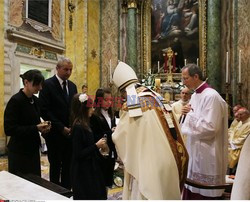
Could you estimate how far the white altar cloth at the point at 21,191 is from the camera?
164cm

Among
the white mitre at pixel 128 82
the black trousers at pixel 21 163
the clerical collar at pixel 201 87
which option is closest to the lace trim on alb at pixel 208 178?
the clerical collar at pixel 201 87

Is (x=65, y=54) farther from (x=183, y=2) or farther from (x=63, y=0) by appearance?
(x=183, y=2)

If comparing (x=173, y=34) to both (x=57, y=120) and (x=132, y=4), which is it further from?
(x=57, y=120)

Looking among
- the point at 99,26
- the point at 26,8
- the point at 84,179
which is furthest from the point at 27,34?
the point at 84,179

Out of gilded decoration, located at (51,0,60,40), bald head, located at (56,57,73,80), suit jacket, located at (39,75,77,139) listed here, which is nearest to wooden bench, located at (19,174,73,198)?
suit jacket, located at (39,75,77,139)

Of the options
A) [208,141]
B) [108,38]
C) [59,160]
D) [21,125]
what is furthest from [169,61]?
[21,125]

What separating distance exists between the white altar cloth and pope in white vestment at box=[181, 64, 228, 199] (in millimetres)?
1711

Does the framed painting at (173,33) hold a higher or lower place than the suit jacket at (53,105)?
higher

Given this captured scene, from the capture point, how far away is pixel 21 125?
9.33 feet

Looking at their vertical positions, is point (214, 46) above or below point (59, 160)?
above

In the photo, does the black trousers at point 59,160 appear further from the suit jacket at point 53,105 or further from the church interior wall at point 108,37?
the church interior wall at point 108,37

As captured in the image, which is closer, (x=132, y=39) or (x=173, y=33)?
(x=173, y=33)

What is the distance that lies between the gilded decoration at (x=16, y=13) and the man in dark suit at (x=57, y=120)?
536 cm

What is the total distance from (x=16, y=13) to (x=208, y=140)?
279 inches
